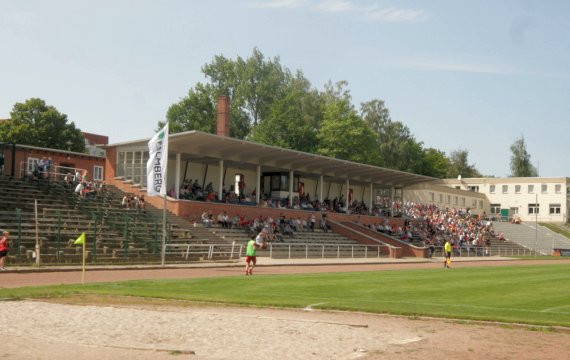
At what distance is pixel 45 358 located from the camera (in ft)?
30.4

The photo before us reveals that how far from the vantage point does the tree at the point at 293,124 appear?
8431 centimetres

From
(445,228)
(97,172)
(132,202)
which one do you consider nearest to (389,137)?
(445,228)

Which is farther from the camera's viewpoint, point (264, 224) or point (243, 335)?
point (264, 224)

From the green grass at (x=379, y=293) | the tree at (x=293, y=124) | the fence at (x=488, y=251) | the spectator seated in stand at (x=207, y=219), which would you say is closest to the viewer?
the green grass at (x=379, y=293)

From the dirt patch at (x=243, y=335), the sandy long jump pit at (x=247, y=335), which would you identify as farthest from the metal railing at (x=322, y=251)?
the sandy long jump pit at (x=247, y=335)

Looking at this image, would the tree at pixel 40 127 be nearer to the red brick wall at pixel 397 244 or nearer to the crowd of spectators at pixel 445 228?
the red brick wall at pixel 397 244

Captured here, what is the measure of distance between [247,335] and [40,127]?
70.6 metres

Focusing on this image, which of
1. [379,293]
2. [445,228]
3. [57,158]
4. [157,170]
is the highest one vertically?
[57,158]

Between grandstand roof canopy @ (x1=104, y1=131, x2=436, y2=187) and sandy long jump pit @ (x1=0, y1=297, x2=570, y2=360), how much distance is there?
30683mm

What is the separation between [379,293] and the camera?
67.5 feet

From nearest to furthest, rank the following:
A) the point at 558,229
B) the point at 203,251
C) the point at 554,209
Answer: the point at 203,251
the point at 558,229
the point at 554,209

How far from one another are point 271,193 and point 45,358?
4827 centimetres

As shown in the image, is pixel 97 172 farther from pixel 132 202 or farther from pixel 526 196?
pixel 526 196

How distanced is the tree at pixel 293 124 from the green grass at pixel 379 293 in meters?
58.2
